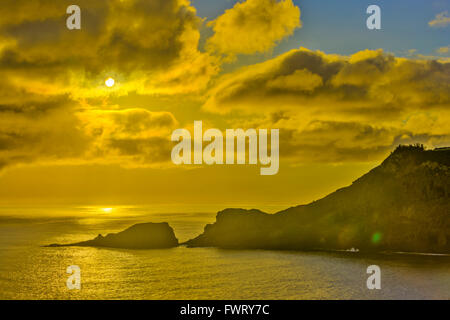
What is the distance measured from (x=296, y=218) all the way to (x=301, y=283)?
68.3 metres

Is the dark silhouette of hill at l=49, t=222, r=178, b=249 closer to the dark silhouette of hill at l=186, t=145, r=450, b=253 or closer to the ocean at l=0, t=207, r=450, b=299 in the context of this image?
the dark silhouette of hill at l=186, t=145, r=450, b=253

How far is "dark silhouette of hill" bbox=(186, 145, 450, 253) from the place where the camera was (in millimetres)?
120250

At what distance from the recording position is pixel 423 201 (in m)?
123

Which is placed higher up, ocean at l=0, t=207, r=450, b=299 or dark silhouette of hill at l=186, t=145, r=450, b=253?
dark silhouette of hill at l=186, t=145, r=450, b=253

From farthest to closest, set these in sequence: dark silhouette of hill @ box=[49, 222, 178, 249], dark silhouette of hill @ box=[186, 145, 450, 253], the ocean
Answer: dark silhouette of hill @ box=[49, 222, 178, 249], dark silhouette of hill @ box=[186, 145, 450, 253], the ocean

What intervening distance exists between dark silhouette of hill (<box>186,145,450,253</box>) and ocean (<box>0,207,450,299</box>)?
8964mm

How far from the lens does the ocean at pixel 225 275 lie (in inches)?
2758

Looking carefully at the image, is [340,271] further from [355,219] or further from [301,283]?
[355,219]

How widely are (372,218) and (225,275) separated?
6164cm

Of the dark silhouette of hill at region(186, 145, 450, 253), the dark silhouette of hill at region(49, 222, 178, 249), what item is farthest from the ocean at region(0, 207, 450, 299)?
the dark silhouette of hill at region(49, 222, 178, 249)

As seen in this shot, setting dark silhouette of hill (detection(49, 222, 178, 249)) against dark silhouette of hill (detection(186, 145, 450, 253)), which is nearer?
dark silhouette of hill (detection(186, 145, 450, 253))

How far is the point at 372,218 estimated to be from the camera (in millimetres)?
128250

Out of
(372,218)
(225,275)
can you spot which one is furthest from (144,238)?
(372,218)

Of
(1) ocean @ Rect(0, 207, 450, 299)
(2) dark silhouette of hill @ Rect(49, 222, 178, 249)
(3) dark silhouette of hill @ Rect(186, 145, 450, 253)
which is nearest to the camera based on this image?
(1) ocean @ Rect(0, 207, 450, 299)
